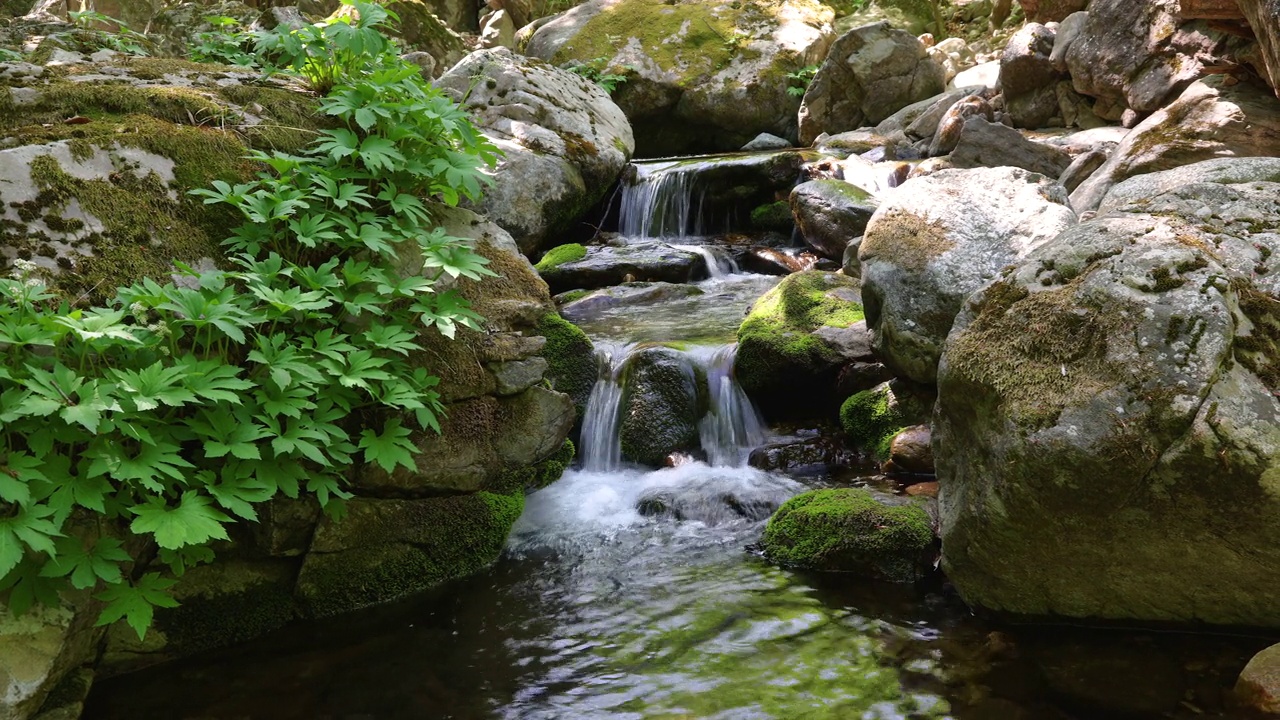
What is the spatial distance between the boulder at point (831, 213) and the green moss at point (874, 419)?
388 cm

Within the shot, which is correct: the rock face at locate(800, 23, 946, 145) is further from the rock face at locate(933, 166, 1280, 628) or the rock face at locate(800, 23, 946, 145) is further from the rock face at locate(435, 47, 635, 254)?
the rock face at locate(933, 166, 1280, 628)

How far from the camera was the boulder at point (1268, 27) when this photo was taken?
6.02 metres

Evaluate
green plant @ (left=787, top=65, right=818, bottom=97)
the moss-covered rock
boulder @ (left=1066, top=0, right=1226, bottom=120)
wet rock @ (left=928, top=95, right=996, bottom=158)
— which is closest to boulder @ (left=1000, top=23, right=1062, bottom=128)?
boulder @ (left=1066, top=0, right=1226, bottom=120)

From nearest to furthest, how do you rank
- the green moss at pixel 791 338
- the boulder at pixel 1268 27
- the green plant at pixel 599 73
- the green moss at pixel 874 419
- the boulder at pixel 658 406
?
the boulder at pixel 1268 27, the green moss at pixel 874 419, the boulder at pixel 658 406, the green moss at pixel 791 338, the green plant at pixel 599 73

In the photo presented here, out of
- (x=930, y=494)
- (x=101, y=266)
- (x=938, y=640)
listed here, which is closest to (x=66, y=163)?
(x=101, y=266)

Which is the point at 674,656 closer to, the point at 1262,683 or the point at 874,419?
the point at 1262,683

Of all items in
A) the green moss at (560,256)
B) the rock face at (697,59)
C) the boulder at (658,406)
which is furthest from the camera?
the rock face at (697,59)

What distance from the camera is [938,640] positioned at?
12.5 ft

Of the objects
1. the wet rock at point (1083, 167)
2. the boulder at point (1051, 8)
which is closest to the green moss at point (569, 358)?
the wet rock at point (1083, 167)

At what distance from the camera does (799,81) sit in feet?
58.5

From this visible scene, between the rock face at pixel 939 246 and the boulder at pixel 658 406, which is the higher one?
the rock face at pixel 939 246

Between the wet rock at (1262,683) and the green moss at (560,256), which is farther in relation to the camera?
the green moss at (560,256)

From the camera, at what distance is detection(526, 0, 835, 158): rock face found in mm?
17734

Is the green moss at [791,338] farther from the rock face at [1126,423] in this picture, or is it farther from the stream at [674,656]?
the rock face at [1126,423]
